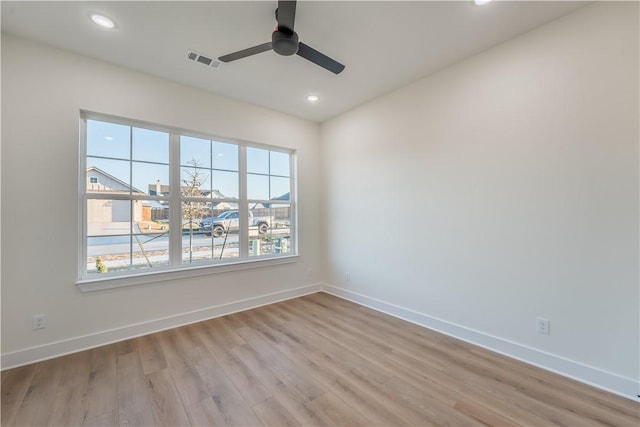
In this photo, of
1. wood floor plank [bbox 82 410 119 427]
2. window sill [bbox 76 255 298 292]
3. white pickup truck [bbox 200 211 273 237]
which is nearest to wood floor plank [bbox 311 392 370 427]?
wood floor plank [bbox 82 410 119 427]

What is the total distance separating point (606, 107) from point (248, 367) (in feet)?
10.9

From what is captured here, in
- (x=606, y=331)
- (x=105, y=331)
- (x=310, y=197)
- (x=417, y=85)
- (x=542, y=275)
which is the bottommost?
(x=105, y=331)

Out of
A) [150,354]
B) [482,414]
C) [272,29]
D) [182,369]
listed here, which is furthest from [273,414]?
[272,29]

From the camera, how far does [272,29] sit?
2.18m

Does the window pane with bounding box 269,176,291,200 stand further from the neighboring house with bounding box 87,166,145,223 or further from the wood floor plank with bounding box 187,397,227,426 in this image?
the wood floor plank with bounding box 187,397,227,426

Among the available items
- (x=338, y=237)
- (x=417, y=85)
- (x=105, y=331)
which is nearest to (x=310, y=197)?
(x=338, y=237)

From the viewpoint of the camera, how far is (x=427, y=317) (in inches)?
114

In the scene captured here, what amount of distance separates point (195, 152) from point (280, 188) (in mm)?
1272

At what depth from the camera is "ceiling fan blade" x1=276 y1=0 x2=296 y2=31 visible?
1.65 meters

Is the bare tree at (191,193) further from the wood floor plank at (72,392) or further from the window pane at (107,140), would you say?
the wood floor plank at (72,392)

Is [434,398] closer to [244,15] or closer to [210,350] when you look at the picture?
[210,350]

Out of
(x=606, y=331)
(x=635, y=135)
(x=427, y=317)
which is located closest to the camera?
(x=635, y=135)

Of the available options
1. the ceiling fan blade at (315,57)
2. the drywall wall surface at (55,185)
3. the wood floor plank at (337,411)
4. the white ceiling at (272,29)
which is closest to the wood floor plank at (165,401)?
the wood floor plank at (337,411)

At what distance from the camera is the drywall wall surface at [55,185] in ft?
7.17
